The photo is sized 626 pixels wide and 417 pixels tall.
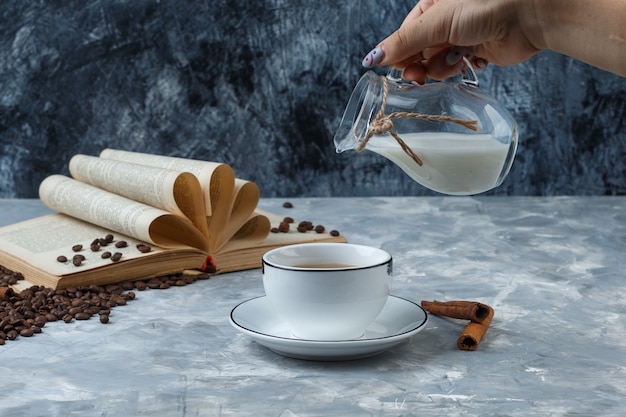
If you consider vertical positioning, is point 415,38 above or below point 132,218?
above

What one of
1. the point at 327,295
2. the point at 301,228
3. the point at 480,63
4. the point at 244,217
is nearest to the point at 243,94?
the point at 301,228

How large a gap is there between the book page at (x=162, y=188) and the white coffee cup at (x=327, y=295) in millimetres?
477

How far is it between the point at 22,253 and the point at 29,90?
1.17m

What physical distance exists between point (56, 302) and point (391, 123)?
65 cm

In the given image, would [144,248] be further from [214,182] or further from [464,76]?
[464,76]

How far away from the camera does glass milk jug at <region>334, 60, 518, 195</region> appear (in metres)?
1.16

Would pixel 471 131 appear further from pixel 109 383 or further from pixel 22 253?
pixel 22 253

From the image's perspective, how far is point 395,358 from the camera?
119 centimetres

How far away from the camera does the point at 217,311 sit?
1.43m

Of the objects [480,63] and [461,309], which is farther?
[480,63]

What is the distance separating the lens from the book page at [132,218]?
5.38 ft

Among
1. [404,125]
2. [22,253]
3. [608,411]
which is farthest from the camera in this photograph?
[22,253]

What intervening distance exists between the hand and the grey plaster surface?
385mm

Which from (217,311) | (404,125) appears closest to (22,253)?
(217,311)
